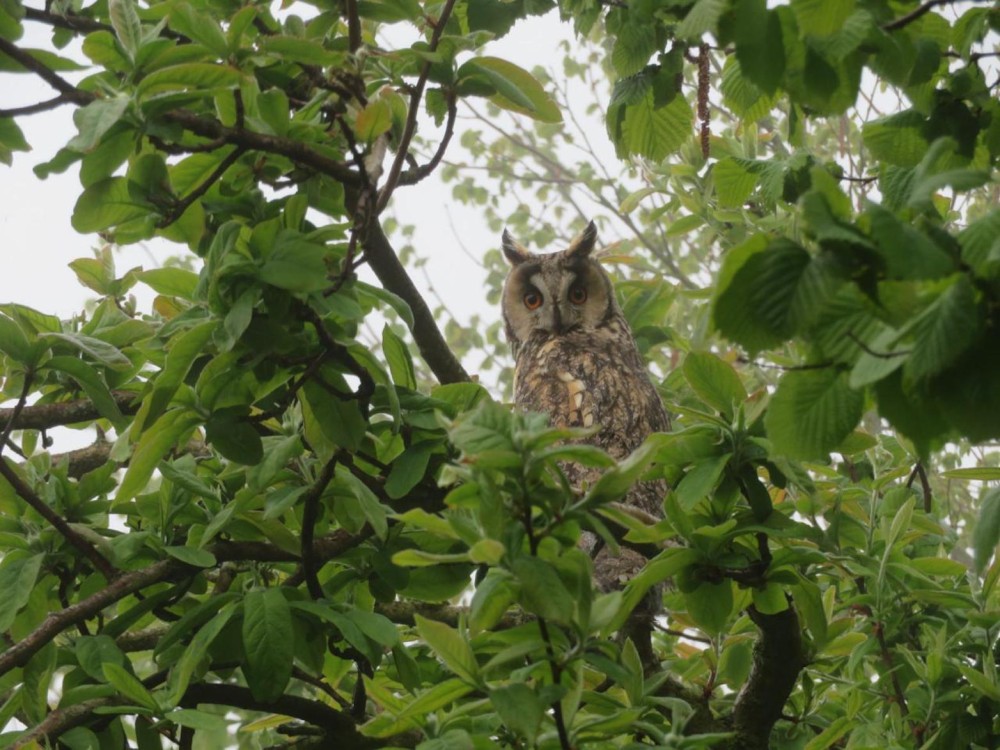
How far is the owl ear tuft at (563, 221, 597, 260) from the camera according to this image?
3.71 metres

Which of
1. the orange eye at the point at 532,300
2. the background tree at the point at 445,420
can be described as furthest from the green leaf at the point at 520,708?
the orange eye at the point at 532,300

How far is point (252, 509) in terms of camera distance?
1497 millimetres

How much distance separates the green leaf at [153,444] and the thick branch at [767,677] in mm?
784

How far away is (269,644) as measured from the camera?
1277mm

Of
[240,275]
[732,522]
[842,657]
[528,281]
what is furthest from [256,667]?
[528,281]

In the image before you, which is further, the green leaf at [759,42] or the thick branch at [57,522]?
the thick branch at [57,522]

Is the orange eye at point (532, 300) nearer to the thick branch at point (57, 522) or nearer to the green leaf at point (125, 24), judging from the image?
the thick branch at point (57, 522)

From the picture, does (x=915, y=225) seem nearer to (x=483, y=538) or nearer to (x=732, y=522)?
(x=483, y=538)

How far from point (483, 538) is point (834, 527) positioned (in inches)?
33.0

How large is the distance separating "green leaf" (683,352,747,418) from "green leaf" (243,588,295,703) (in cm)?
57

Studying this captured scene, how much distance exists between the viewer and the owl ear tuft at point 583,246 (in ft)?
12.2

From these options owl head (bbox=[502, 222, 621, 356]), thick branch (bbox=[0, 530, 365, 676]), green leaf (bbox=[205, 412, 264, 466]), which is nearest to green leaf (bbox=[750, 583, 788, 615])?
thick branch (bbox=[0, 530, 365, 676])

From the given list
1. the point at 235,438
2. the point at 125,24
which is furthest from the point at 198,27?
the point at 235,438

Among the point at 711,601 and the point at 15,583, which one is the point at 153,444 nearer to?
the point at 15,583
